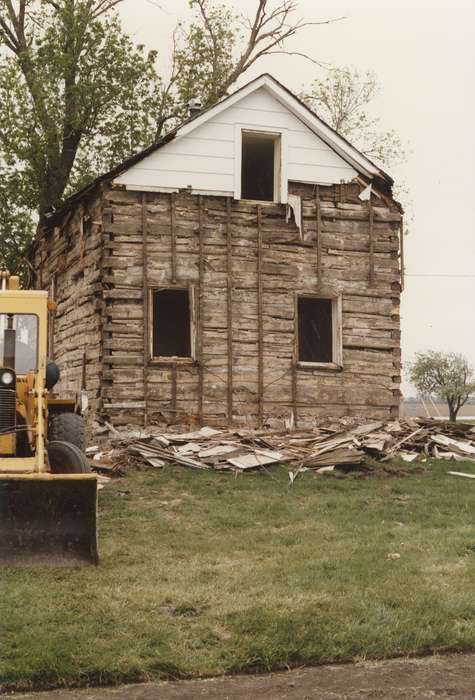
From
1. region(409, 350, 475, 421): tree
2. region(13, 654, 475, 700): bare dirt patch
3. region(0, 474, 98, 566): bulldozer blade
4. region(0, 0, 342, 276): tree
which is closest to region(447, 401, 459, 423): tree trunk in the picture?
region(409, 350, 475, 421): tree

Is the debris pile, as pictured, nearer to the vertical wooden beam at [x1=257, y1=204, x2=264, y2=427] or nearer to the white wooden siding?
the vertical wooden beam at [x1=257, y1=204, x2=264, y2=427]

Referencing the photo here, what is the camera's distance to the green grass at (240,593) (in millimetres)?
6633

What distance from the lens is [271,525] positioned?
11.7 meters

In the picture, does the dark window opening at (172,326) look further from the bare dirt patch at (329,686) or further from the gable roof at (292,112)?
the bare dirt patch at (329,686)

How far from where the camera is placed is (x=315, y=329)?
22.2 meters

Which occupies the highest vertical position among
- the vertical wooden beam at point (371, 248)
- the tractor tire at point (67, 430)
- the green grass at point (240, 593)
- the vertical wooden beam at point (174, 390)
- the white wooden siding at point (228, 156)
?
the white wooden siding at point (228, 156)

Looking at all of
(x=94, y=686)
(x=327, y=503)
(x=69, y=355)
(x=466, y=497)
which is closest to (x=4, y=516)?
(x=94, y=686)

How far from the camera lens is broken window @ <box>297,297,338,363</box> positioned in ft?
71.1

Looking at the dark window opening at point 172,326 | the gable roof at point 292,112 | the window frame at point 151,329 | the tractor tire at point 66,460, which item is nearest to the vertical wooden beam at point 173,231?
the window frame at point 151,329

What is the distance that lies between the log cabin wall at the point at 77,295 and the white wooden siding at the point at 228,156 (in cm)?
143

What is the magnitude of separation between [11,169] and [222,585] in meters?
25.2

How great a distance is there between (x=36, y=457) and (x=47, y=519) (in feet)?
3.07

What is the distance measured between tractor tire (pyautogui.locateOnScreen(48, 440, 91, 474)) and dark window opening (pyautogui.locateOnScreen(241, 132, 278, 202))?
11.4m

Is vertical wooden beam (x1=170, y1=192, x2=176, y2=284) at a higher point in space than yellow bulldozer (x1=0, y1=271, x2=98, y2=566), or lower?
higher
